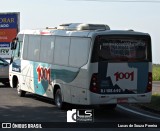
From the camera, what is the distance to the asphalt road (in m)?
16.5

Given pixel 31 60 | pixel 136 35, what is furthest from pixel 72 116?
pixel 31 60

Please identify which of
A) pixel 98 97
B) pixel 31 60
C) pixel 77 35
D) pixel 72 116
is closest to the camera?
pixel 72 116

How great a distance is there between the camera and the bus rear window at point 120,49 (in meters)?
17.1

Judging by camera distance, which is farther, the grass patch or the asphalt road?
the grass patch

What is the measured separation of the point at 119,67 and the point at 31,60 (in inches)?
214

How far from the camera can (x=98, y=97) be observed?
1689cm

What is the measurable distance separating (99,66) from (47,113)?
2.40 metres

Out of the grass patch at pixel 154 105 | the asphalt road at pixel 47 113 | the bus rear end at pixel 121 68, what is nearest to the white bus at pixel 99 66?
the bus rear end at pixel 121 68

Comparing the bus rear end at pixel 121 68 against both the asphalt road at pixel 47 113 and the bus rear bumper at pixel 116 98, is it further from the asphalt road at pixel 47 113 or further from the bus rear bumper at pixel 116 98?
the asphalt road at pixel 47 113

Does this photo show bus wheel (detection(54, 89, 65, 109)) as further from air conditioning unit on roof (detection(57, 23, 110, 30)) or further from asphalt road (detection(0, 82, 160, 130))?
air conditioning unit on roof (detection(57, 23, 110, 30))

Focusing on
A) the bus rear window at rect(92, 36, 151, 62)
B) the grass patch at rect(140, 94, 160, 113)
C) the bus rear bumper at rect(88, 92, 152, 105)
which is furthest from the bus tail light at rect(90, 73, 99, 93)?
the grass patch at rect(140, 94, 160, 113)

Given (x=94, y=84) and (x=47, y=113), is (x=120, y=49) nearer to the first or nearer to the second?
(x=94, y=84)

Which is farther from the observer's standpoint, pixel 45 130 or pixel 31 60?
pixel 31 60

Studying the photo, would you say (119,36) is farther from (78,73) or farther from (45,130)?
(45,130)
